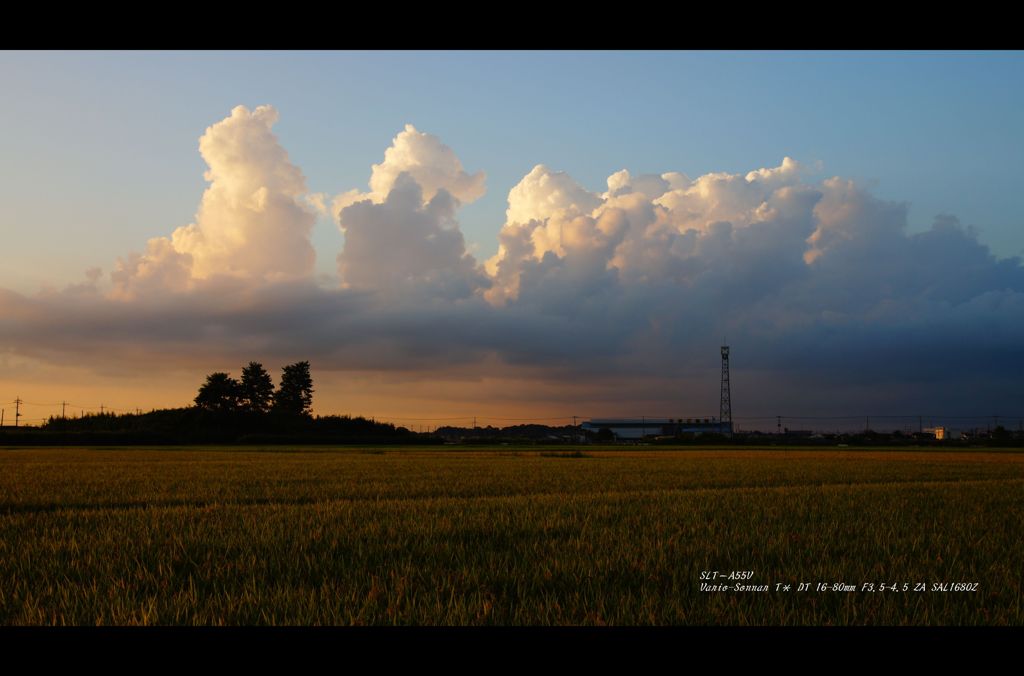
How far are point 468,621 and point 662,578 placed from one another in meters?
2.45

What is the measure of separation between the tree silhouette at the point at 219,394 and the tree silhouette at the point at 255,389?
1.23m

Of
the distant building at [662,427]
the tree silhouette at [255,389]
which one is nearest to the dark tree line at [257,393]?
the tree silhouette at [255,389]

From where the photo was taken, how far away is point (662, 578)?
21.4ft

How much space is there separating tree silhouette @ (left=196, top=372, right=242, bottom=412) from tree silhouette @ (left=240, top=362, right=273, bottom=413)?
1.23 m

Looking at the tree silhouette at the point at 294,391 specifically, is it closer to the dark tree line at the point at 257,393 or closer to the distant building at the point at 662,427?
the dark tree line at the point at 257,393

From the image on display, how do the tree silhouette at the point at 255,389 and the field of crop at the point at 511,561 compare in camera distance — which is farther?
the tree silhouette at the point at 255,389

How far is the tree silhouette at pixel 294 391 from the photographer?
358ft

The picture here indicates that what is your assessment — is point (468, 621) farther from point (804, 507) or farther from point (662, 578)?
point (804, 507)

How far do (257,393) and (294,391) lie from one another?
6822 mm

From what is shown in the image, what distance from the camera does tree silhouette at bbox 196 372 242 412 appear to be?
9794 cm

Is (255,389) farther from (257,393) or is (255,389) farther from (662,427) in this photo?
(662,427)

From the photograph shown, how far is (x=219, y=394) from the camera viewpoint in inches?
3922

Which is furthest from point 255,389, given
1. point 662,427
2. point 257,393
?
point 662,427
